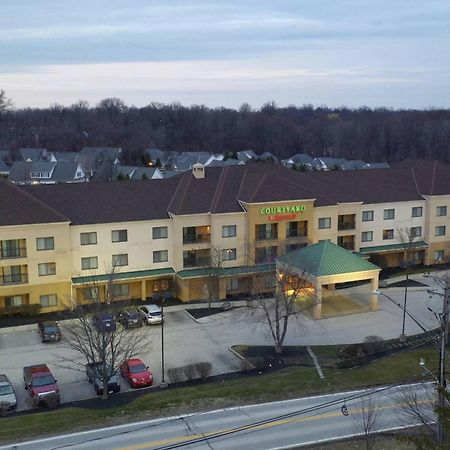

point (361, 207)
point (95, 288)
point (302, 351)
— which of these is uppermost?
point (361, 207)

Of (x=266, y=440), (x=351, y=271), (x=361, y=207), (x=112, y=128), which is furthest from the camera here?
(x=112, y=128)

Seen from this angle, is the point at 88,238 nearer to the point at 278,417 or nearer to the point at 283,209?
the point at 283,209

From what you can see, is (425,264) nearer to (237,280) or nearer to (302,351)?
(237,280)

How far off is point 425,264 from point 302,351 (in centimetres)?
2542

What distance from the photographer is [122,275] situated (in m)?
46.7

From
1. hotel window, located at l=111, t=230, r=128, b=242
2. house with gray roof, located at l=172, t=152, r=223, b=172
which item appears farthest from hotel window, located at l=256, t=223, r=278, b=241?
house with gray roof, located at l=172, t=152, r=223, b=172

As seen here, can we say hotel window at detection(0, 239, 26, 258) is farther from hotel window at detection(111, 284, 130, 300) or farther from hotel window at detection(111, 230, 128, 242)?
hotel window at detection(111, 284, 130, 300)

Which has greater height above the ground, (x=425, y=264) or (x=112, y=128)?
(x=112, y=128)

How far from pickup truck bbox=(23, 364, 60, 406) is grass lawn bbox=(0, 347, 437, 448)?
1.18m

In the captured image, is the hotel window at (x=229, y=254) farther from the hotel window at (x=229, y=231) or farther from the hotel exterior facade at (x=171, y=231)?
the hotel window at (x=229, y=231)

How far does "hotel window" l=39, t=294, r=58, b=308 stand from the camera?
4478 centimetres

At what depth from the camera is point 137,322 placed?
4141 centimetres

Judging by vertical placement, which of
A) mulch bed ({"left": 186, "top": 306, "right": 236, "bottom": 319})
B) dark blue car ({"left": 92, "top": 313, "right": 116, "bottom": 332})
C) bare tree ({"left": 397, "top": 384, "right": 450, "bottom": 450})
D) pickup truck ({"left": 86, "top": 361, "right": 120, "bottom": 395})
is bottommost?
mulch bed ({"left": 186, "top": 306, "right": 236, "bottom": 319})

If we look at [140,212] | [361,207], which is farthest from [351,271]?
[140,212]
